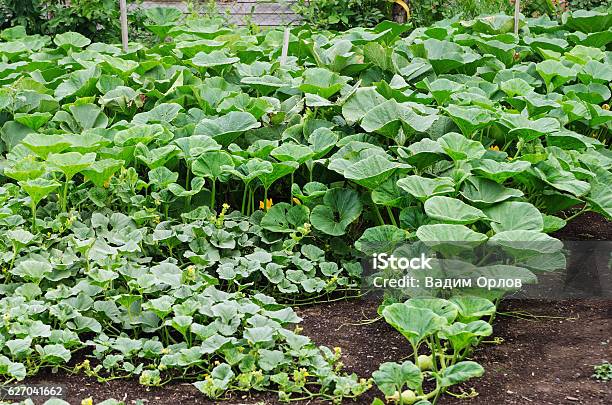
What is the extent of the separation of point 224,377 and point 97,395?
0.43m

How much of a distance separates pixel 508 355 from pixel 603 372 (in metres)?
0.34

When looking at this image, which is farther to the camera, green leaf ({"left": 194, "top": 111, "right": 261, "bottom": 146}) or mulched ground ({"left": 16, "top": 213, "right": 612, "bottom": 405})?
green leaf ({"left": 194, "top": 111, "right": 261, "bottom": 146})

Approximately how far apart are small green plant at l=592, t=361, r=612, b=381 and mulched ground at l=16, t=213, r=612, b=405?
24 mm

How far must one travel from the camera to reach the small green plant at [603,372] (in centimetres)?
293

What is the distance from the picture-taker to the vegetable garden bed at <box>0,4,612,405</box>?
295 cm

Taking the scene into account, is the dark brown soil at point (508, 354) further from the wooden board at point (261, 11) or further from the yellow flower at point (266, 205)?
the wooden board at point (261, 11)

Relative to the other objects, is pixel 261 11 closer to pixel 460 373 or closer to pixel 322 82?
pixel 322 82

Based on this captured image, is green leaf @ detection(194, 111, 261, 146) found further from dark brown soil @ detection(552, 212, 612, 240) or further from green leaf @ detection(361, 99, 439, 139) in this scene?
dark brown soil @ detection(552, 212, 612, 240)

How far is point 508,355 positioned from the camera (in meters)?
3.16

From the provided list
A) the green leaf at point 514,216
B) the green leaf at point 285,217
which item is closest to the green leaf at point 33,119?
the green leaf at point 285,217

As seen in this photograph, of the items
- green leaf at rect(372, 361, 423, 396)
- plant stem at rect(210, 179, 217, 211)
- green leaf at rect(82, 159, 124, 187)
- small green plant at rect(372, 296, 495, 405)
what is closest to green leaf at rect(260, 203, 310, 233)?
plant stem at rect(210, 179, 217, 211)

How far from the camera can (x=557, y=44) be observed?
228 inches

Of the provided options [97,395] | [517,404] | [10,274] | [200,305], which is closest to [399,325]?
[517,404]

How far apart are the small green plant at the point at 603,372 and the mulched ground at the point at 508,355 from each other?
0.02 metres
